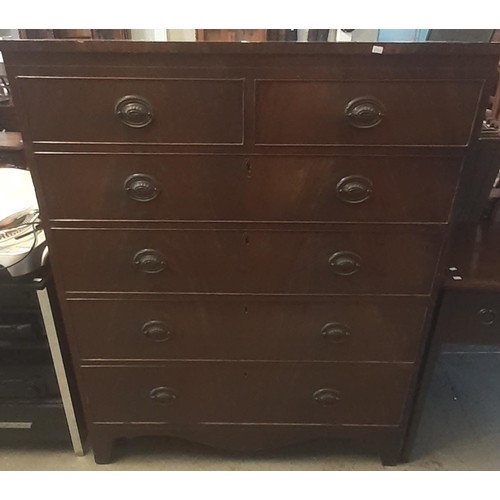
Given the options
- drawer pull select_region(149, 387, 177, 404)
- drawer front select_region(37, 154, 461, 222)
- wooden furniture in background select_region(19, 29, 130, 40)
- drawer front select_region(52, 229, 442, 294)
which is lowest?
drawer pull select_region(149, 387, 177, 404)

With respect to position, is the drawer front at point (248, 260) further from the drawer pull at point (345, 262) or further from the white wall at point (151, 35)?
the white wall at point (151, 35)

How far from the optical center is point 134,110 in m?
0.89

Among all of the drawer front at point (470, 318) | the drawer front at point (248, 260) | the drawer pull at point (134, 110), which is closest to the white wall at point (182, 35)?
the drawer pull at point (134, 110)

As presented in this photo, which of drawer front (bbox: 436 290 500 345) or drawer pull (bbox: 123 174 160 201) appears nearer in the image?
drawer pull (bbox: 123 174 160 201)

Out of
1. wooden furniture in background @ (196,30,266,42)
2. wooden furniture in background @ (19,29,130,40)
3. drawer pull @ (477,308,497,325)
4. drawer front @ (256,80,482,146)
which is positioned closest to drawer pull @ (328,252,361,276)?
drawer front @ (256,80,482,146)

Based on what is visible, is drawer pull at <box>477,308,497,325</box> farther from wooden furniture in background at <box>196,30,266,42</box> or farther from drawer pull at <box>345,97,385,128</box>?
wooden furniture in background at <box>196,30,266,42</box>

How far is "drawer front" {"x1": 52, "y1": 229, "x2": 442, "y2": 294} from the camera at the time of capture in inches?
40.9

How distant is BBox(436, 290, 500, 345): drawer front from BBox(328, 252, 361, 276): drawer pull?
0.85ft

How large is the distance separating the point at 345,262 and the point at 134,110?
55 centimetres

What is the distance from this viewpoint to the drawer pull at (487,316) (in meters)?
1.17

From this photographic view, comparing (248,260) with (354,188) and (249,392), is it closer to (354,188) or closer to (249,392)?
(354,188)

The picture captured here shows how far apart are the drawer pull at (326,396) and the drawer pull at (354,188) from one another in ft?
1.77
